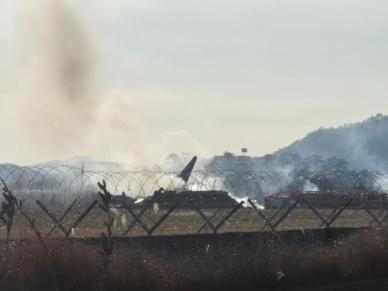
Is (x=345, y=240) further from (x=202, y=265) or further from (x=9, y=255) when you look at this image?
(x=9, y=255)

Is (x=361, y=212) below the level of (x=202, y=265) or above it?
above

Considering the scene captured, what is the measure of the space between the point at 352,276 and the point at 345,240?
2.75 metres

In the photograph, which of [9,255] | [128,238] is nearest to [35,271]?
[9,255]

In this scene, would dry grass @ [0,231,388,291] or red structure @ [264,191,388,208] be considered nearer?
dry grass @ [0,231,388,291]

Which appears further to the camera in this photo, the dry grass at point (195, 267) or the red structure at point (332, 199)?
the red structure at point (332, 199)

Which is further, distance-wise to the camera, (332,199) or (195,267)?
(332,199)

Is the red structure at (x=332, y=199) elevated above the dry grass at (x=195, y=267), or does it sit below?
above

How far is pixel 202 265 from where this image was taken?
1716 cm

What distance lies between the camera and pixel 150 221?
3603 cm

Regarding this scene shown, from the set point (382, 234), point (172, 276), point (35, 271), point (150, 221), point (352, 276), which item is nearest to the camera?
point (35, 271)

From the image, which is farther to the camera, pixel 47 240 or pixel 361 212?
pixel 361 212

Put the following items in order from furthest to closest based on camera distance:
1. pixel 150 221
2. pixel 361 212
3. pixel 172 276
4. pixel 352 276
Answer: pixel 361 212, pixel 150 221, pixel 352 276, pixel 172 276

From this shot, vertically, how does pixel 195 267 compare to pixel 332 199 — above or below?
below

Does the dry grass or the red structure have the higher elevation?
the red structure
